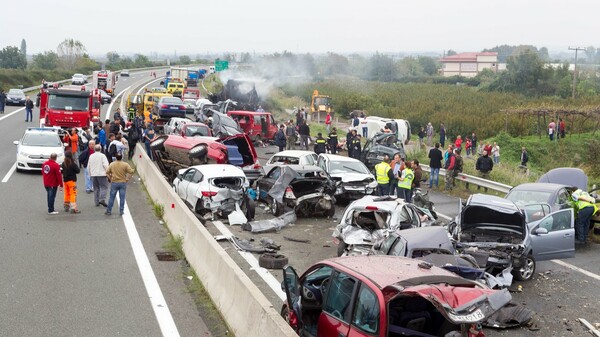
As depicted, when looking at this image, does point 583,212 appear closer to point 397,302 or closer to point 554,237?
point 554,237

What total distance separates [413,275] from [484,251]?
21.2 ft

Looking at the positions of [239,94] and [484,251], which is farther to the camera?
[239,94]

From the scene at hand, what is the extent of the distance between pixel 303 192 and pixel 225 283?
31.8 ft

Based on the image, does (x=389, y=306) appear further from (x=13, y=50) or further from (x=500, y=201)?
(x=13, y=50)

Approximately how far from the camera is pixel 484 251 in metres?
13.8

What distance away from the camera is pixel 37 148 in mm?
24984

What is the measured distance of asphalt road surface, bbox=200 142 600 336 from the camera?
11789 mm

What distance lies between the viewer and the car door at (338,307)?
25.5ft

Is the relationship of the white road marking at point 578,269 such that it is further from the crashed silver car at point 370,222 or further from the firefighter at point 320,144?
the firefighter at point 320,144

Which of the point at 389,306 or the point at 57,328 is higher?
the point at 389,306

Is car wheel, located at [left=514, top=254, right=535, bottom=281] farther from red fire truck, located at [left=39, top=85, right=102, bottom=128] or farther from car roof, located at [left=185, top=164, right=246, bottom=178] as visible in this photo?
red fire truck, located at [left=39, top=85, right=102, bottom=128]

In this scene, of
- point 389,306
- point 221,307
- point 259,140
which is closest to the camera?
point 389,306

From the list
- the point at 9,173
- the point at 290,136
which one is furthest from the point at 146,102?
the point at 9,173

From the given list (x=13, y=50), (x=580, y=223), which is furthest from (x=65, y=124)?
(x=13, y=50)
